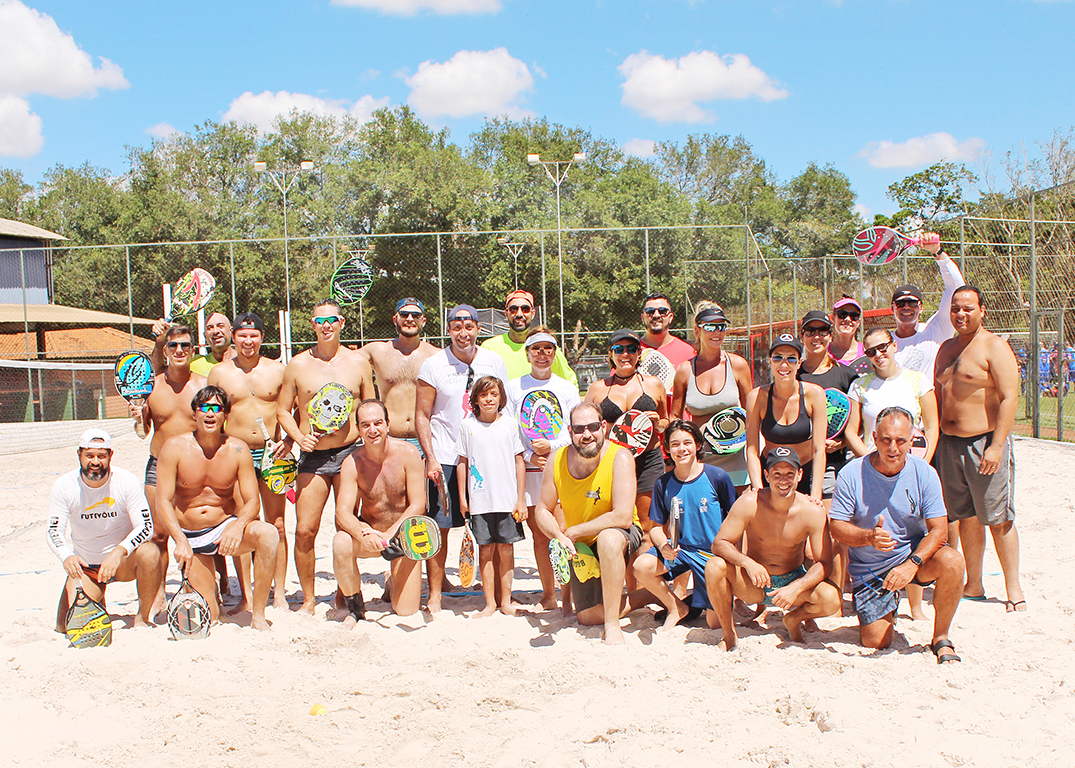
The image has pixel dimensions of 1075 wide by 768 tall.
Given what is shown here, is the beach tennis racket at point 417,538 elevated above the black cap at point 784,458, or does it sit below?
below

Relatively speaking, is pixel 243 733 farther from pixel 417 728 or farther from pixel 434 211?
pixel 434 211

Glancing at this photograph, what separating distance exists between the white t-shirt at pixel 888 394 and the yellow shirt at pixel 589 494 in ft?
4.80

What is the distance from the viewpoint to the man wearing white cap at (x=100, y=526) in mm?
4379

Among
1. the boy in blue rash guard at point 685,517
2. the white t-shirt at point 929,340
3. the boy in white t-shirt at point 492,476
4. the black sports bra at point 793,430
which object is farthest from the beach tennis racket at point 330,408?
the white t-shirt at point 929,340

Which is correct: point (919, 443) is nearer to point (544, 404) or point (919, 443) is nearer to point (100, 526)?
point (544, 404)

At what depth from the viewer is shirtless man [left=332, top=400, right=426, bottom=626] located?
4641 millimetres

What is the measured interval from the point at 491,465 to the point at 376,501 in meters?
0.70

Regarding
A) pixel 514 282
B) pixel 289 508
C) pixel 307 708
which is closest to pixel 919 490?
pixel 307 708

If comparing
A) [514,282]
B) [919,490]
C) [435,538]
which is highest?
[514,282]

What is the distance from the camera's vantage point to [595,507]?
14.4 feet

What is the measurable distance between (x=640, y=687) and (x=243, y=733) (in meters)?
1.68

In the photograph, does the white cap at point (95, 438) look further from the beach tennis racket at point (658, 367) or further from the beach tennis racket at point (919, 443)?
the beach tennis racket at point (919, 443)

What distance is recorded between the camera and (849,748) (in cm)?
300

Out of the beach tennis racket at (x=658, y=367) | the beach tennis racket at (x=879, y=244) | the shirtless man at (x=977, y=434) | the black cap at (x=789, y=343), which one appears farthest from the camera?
the beach tennis racket at (x=879, y=244)
